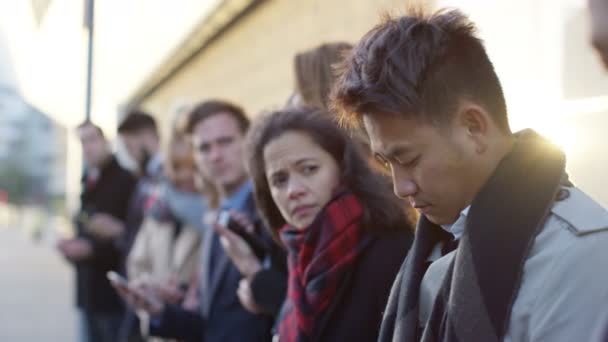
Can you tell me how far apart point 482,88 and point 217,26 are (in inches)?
325

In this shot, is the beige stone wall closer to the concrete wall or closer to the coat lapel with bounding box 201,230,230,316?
the concrete wall

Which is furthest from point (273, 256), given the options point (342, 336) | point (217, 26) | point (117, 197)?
point (217, 26)

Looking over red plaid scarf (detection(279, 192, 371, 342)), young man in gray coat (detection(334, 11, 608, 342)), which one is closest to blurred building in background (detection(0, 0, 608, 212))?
young man in gray coat (detection(334, 11, 608, 342))

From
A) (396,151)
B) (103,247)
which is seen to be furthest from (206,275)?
(103,247)

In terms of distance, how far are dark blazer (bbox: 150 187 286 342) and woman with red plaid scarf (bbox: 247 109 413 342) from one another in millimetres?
410

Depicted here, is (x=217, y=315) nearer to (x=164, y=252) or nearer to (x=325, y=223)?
(x=325, y=223)

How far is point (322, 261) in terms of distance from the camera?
191 centimetres

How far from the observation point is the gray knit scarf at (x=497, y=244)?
44.9 inches

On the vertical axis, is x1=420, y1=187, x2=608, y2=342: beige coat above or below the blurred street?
above

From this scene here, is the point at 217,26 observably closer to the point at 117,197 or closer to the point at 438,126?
the point at 117,197

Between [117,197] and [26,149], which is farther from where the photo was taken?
[26,149]

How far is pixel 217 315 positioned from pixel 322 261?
100 cm

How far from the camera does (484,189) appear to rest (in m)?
1.22

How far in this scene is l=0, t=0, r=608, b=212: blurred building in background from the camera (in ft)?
7.65
